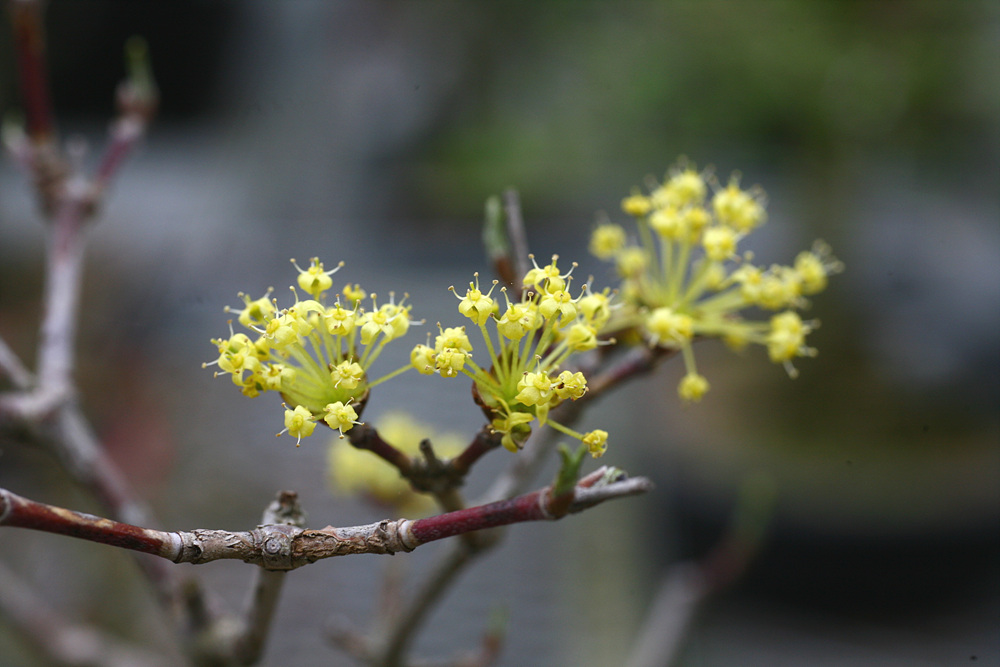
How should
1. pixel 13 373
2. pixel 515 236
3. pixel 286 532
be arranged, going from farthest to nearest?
pixel 13 373, pixel 515 236, pixel 286 532

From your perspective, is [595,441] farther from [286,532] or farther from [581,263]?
[581,263]

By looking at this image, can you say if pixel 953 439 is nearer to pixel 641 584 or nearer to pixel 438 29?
pixel 641 584

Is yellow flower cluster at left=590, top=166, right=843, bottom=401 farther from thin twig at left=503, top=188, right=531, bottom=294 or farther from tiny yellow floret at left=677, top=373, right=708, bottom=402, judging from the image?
thin twig at left=503, top=188, right=531, bottom=294

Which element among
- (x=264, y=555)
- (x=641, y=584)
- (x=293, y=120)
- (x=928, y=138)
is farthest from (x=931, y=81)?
(x=293, y=120)

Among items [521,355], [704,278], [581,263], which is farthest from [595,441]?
[581,263]

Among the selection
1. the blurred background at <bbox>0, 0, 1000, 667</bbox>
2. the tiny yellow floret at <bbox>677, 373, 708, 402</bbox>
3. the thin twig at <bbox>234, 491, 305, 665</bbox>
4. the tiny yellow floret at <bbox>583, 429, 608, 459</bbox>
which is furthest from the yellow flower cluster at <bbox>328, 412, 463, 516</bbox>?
the tiny yellow floret at <bbox>583, 429, 608, 459</bbox>

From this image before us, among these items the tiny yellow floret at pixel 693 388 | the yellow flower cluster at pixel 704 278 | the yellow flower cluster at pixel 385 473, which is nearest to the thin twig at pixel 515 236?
the yellow flower cluster at pixel 704 278
